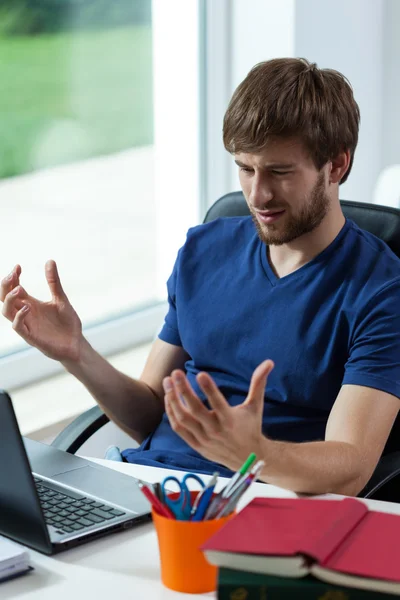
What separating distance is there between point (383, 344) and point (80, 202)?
4.75 feet

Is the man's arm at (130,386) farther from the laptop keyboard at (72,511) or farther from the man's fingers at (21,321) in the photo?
the laptop keyboard at (72,511)

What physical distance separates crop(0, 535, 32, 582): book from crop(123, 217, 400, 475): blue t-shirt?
57 centimetres

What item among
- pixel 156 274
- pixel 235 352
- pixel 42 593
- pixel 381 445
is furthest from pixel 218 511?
pixel 156 274

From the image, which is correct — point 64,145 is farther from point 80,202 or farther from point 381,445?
point 381,445

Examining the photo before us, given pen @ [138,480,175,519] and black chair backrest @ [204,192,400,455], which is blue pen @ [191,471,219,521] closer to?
pen @ [138,480,175,519]

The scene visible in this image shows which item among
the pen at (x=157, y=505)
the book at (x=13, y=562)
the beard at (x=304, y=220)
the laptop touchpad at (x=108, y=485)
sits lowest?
the laptop touchpad at (x=108, y=485)

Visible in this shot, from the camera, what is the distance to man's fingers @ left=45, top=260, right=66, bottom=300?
5.65ft

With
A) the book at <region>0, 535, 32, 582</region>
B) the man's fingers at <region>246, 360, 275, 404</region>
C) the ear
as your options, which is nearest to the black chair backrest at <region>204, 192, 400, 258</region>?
the ear

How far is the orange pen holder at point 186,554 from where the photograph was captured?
1.10 meters

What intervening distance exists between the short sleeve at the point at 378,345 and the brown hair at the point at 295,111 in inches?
11.1

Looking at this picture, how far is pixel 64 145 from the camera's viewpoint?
2.73 meters

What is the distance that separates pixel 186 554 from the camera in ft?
3.65

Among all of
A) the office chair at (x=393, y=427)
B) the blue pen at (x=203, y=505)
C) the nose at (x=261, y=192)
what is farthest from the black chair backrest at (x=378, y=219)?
the blue pen at (x=203, y=505)

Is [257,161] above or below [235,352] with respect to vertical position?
above
